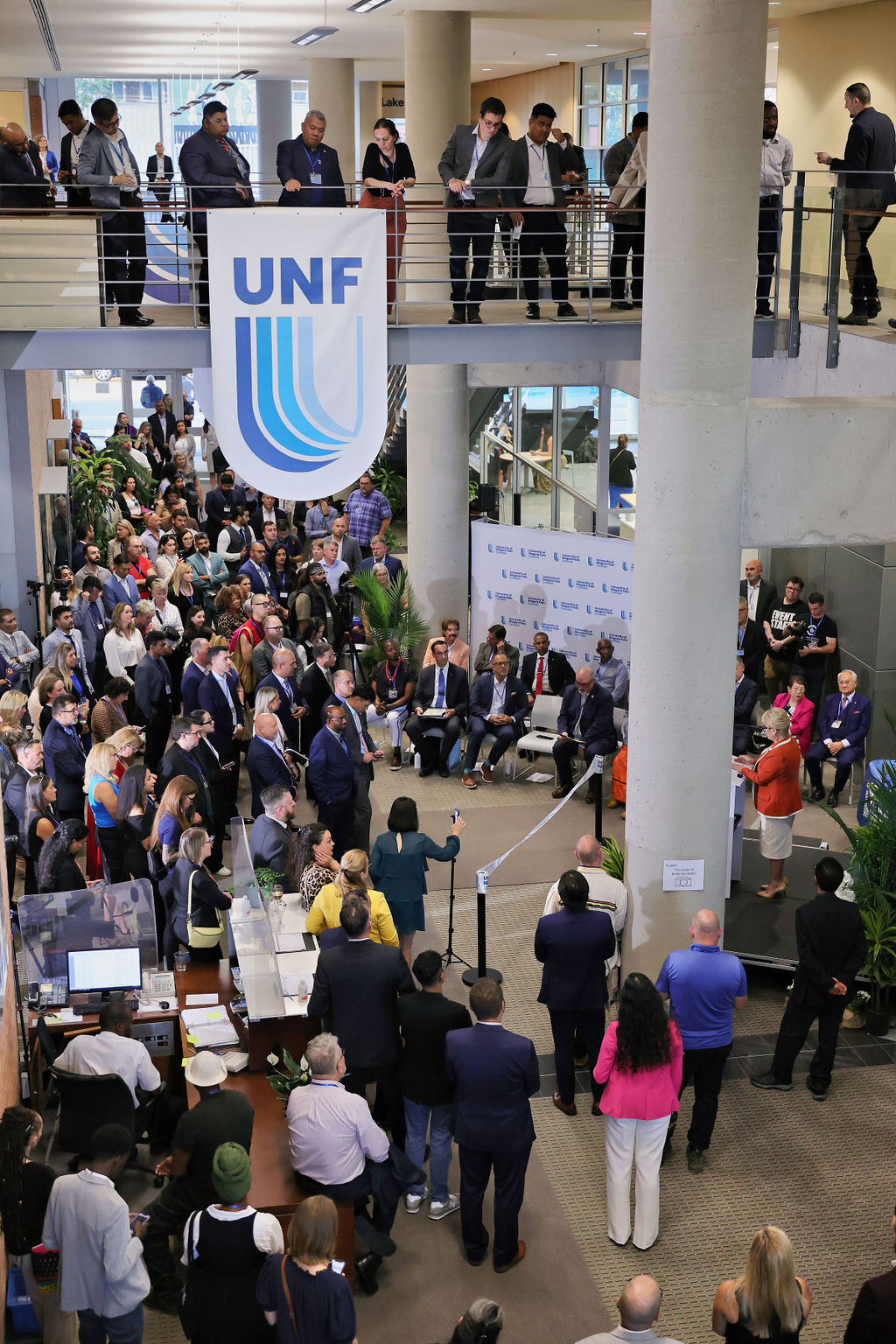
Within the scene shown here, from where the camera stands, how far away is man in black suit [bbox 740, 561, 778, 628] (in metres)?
12.8

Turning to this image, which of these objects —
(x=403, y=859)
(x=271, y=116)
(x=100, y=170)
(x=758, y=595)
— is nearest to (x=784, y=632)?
(x=758, y=595)

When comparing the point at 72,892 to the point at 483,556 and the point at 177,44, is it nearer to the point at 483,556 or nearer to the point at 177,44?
the point at 483,556

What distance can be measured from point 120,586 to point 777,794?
6.10 metres

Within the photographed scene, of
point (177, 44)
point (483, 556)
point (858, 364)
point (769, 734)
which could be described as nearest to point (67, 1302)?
point (769, 734)

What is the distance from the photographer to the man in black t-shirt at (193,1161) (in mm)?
5473

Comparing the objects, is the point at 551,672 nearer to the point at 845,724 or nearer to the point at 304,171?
the point at 845,724

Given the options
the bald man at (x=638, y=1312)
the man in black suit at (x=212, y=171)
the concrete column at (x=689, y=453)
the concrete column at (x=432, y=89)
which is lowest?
the bald man at (x=638, y=1312)

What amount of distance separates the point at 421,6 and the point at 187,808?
9190 millimetres

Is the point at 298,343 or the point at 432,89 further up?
the point at 432,89

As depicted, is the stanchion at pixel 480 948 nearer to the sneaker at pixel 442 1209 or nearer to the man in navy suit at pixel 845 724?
the sneaker at pixel 442 1209

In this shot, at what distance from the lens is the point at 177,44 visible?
18734mm

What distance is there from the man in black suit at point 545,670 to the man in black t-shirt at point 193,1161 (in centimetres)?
690

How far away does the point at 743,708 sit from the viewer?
11.2 m

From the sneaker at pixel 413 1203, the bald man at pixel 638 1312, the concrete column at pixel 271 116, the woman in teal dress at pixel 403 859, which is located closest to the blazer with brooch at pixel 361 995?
the sneaker at pixel 413 1203
